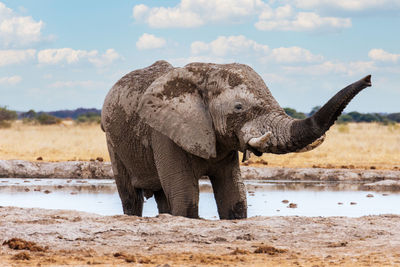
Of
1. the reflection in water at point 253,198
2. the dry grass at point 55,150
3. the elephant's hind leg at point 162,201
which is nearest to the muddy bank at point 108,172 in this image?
the reflection in water at point 253,198

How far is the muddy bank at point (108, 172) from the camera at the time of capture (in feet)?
69.0

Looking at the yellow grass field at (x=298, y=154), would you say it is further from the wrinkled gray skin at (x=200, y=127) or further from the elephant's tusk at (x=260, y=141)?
the elephant's tusk at (x=260, y=141)

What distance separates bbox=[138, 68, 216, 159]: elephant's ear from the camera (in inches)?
345

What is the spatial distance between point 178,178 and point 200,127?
734 mm

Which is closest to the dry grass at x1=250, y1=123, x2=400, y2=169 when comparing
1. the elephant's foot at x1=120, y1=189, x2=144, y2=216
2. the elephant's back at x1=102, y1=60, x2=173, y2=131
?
the elephant's foot at x1=120, y1=189, x2=144, y2=216

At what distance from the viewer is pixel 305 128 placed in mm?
7734

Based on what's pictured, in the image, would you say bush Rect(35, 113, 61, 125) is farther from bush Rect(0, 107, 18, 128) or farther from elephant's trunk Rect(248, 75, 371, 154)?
elephant's trunk Rect(248, 75, 371, 154)

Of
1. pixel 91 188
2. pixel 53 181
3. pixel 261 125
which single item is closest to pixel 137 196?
pixel 261 125

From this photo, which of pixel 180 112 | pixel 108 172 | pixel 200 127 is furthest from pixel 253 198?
pixel 200 127

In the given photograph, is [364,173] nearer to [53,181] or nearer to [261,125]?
[53,181]

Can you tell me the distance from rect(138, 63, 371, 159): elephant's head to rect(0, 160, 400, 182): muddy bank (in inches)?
484

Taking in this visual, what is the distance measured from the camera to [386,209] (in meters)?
14.1

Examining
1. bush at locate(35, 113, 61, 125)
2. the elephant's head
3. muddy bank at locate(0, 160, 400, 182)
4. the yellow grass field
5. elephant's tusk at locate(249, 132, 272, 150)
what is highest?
bush at locate(35, 113, 61, 125)

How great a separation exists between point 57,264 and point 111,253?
73 centimetres
